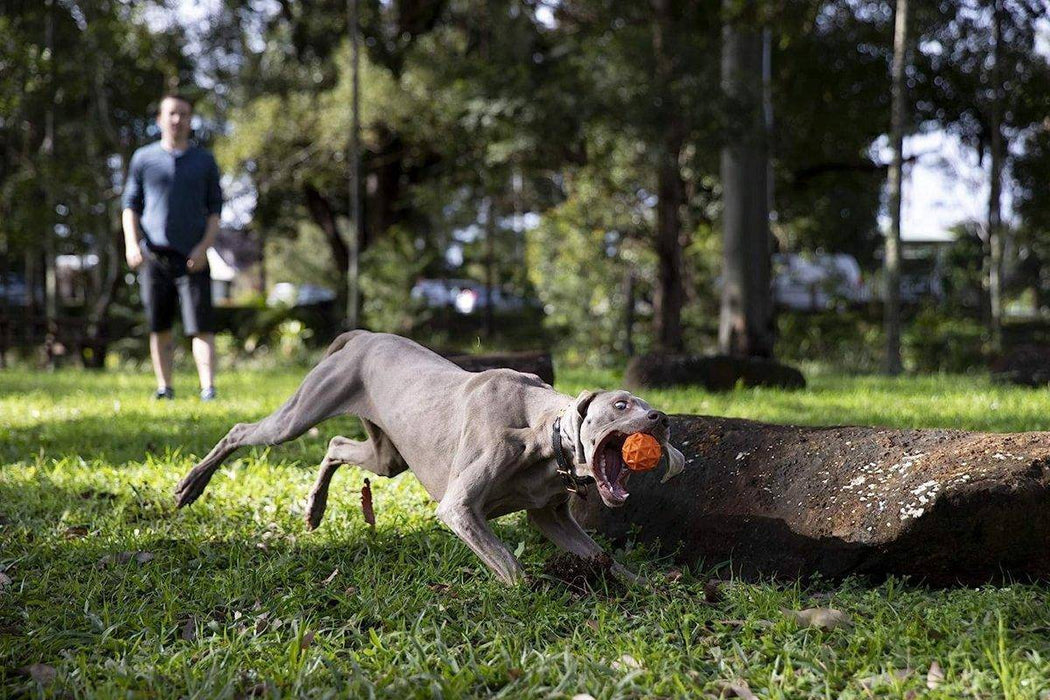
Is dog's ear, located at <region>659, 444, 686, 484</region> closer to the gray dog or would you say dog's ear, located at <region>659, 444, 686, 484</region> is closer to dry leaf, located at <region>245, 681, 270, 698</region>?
the gray dog

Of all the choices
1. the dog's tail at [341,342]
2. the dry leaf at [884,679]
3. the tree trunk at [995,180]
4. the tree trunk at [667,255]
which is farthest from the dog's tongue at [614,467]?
the tree trunk at [995,180]

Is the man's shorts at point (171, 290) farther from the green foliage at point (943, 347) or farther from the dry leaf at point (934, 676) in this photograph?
the green foliage at point (943, 347)

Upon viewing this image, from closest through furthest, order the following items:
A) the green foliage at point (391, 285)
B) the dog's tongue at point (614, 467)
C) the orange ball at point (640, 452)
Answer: the orange ball at point (640, 452) → the dog's tongue at point (614, 467) → the green foliage at point (391, 285)

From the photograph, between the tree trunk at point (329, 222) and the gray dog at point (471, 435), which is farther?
the tree trunk at point (329, 222)

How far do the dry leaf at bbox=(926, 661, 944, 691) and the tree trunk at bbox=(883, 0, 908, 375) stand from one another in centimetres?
947

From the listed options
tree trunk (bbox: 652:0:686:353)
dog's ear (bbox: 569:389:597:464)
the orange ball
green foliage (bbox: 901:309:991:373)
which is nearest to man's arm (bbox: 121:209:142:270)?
dog's ear (bbox: 569:389:597:464)

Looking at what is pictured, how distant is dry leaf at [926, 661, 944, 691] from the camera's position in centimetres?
255

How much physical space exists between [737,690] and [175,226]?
616cm

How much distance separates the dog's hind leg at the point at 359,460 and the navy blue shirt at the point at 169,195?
3.95 metres

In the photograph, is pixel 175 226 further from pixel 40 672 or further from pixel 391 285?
pixel 391 285

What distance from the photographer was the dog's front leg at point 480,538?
322 centimetres

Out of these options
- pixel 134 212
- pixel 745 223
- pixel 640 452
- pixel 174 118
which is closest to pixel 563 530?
pixel 640 452

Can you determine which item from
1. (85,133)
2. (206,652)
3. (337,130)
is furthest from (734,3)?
(85,133)

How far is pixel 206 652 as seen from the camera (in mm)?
2895
